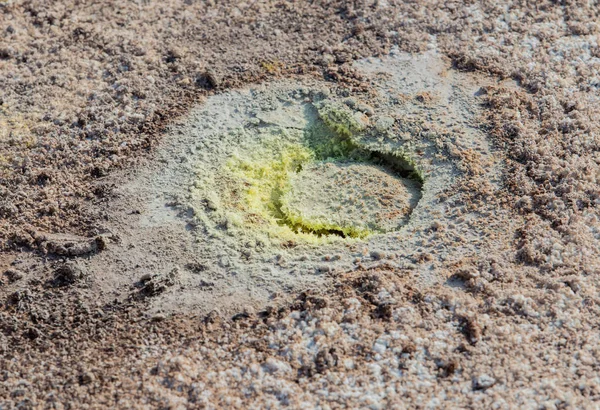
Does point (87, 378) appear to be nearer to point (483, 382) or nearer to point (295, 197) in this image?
point (295, 197)

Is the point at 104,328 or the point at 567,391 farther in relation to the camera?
the point at 104,328

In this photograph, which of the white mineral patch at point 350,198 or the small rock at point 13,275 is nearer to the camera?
the small rock at point 13,275

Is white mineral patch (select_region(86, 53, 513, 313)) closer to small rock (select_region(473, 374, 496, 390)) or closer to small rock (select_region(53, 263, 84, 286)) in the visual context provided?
small rock (select_region(53, 263, 84, 286))

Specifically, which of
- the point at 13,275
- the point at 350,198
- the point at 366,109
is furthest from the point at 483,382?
the point at 13,275

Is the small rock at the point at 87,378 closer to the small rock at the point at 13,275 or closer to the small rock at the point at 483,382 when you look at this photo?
the small rock at the point at 13,275

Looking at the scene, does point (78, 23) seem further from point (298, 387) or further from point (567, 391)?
point (567, 391)

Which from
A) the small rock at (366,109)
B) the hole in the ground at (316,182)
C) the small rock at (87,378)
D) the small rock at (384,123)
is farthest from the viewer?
the small rock at (366,109)

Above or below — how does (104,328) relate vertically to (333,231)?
below

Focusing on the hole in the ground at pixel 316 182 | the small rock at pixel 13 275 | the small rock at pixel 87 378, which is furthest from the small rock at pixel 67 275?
the hole in the ground at pixel 316 182

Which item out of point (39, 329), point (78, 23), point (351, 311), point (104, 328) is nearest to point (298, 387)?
point (351, 311)
